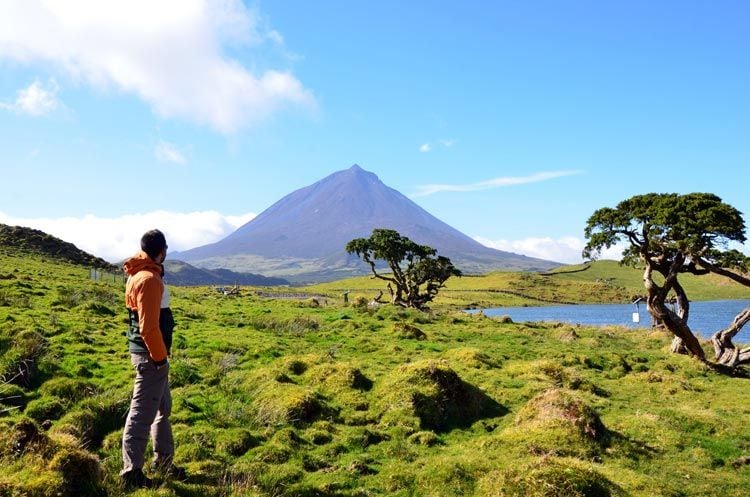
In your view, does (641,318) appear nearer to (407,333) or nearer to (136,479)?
(407,333)

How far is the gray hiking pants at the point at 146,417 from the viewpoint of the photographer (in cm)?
727

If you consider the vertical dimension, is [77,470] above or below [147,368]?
below

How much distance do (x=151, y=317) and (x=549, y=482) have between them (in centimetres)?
626

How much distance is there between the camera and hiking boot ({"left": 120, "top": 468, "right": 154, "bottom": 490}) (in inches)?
279

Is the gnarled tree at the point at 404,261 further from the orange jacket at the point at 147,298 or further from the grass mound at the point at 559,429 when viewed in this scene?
the orange jacket at the point at 147,298

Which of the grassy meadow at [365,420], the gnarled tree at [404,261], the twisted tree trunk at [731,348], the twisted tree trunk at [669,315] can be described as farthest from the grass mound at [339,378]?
the gnarled tree at [404,261]

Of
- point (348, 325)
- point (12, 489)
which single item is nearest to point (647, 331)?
point (348, 325)

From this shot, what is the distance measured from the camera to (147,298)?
7352 millimetres

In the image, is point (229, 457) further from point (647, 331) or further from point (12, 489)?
point (647, 331)

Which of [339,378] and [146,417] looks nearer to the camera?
[146,417]

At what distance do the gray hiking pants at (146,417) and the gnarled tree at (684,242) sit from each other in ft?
73.7

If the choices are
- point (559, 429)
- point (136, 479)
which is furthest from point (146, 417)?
point (559, 429)

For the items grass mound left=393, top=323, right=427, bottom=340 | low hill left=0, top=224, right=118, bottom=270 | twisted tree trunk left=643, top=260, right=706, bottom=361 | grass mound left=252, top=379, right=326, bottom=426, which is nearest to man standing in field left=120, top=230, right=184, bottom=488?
grass mound left=252, top=379, right=326, bottom=426

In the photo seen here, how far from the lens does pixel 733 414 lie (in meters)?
13.5
